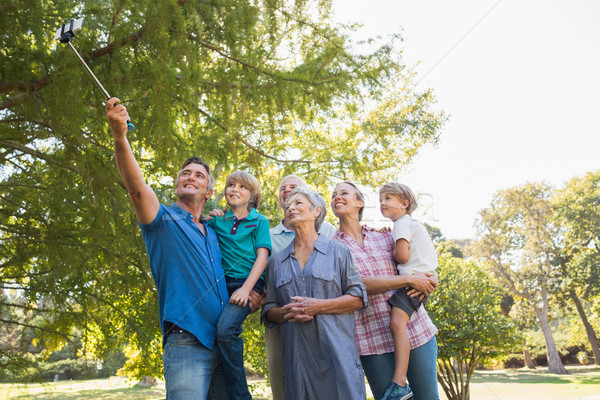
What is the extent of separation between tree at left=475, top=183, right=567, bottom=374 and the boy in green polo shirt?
23.3 m

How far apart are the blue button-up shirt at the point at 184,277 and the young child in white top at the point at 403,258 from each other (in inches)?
32.5

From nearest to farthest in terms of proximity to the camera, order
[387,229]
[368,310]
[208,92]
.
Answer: [368,310] < [387,229] < [208,92]

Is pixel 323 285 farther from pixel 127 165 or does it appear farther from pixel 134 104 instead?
pixel 134 104

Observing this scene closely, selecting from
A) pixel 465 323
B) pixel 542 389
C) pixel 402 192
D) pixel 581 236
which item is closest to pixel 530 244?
pixel 581 236

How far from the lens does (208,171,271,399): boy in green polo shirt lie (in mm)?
1673

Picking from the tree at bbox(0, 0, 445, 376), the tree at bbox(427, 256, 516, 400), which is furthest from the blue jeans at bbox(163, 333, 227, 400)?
the tree at bbox(427, 256, 516, 400)

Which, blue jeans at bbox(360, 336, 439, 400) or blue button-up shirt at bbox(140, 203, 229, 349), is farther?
blue jeans at bbox(360, 336, 439, 400)

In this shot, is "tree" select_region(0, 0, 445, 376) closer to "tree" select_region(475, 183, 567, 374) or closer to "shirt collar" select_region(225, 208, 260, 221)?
"shirt collar" select_region(225, 208, 260, 221)

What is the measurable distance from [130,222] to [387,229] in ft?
9.05

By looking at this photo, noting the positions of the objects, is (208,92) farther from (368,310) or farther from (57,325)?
(57,325)

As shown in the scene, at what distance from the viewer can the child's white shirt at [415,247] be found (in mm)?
2252

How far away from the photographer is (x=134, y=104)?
336 centimetres

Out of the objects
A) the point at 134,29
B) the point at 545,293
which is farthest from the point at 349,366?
the point at 545,293

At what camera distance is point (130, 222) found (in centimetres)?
425
